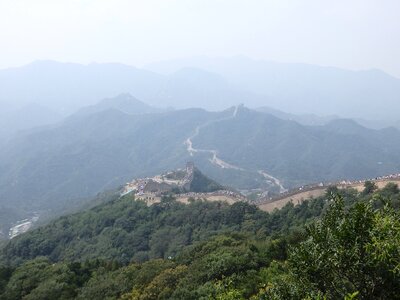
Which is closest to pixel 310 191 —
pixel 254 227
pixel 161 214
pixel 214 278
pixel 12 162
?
pixel 254 227

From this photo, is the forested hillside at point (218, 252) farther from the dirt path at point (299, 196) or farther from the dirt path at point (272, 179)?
the dirt path at point (272, 179)

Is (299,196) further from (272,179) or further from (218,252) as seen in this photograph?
(272,179)

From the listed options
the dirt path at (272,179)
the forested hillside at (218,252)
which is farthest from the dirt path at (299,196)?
the dirt path at (272,179)

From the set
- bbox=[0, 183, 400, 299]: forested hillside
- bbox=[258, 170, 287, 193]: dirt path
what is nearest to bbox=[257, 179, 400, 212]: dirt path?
bbox=[0, 183, 400, 299]: forested hillside

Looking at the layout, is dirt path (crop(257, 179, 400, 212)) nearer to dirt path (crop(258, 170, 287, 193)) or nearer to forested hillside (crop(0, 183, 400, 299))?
forested hillside (crop(0, 183, 400, 299))

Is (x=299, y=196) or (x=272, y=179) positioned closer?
(x=299, y=196)

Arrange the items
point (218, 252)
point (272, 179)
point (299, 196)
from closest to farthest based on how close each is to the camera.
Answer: point (218, 252) < point (299, 196) < point (272, 179)

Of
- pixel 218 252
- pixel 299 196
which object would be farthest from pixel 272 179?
pixel 218 252

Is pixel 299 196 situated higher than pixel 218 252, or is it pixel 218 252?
pixel 218 252

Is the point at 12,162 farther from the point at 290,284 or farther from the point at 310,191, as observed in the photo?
the point at 290,284
